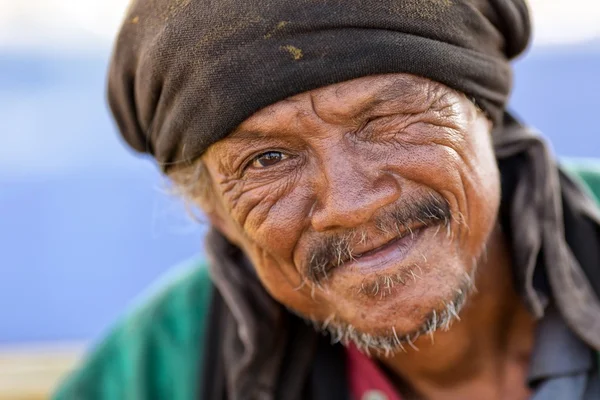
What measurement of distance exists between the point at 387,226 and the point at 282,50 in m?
0.42

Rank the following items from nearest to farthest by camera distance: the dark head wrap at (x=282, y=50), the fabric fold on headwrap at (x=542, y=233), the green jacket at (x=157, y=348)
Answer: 1. the dark head wrap at (x=282, y=50)
2. the fabric fold on headwrap at (x=542, y=233)
3. the green jacket at (x=157, y=348)

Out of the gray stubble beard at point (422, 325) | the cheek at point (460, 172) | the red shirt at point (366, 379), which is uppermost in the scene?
the cheek at point (460, 172)

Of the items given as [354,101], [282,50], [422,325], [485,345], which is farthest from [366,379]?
[282,50]

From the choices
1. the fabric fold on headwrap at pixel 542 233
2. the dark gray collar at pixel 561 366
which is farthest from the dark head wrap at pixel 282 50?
the dark gray collar at pixel 561 366

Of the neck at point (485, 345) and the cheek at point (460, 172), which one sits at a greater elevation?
the cheek at point (460, 172)

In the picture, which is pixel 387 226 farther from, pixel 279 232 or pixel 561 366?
pixel 561 366

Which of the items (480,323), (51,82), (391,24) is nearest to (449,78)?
(391,24)

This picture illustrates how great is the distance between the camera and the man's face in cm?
150

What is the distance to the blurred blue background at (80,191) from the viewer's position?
12.0 ft

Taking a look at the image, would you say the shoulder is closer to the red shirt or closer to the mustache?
the red shirt

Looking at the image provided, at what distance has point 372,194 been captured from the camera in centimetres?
150

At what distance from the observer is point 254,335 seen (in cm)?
202

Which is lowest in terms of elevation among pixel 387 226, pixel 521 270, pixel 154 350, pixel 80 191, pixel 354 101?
pixel 80 191

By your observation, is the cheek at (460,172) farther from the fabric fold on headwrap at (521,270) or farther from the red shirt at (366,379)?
the red shirt at (366,379)
